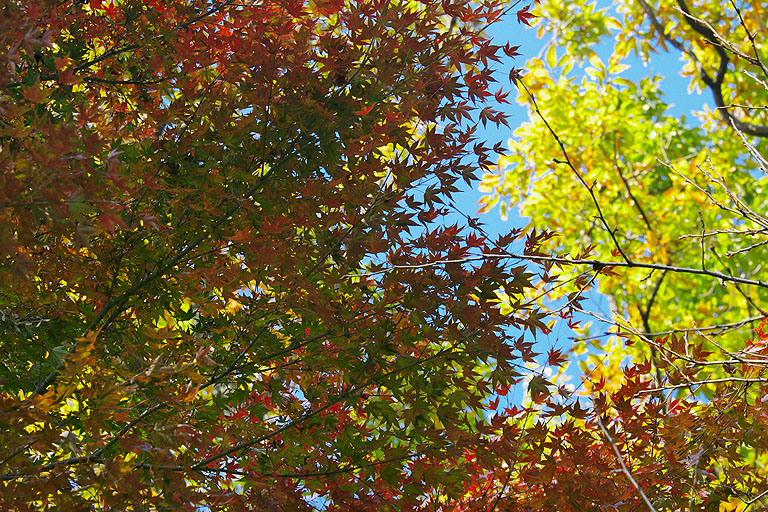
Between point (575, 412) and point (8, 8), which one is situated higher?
point (8, 8)

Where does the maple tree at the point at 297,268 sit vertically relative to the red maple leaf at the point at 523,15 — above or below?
below

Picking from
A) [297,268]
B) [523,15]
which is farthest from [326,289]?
[523,15]

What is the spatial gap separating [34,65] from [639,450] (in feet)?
11.7

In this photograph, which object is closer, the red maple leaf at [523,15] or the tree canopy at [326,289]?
the tree canopy at [326,289]

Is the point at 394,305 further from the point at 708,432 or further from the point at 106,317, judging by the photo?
the point at 708,432

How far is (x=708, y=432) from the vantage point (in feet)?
9.94

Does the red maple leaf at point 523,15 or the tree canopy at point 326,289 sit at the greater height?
the red maple leaf at point 523,15

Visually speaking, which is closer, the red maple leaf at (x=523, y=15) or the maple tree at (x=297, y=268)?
the maple tree at (x=297, y=268)

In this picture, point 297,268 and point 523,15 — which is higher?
point 523,15

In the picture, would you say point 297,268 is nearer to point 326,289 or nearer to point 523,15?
point 326,289

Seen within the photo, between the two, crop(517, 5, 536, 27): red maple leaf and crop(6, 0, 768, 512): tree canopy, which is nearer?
crop(6, 0, 768, 512): tree canopy

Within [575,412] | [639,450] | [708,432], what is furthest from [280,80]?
[708,432]

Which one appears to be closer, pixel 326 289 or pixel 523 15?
pixel 326 289

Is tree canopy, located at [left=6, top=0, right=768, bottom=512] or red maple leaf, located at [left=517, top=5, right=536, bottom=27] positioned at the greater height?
red maple leaf, located at [left=517, top=5, right=536, bottom=27]
